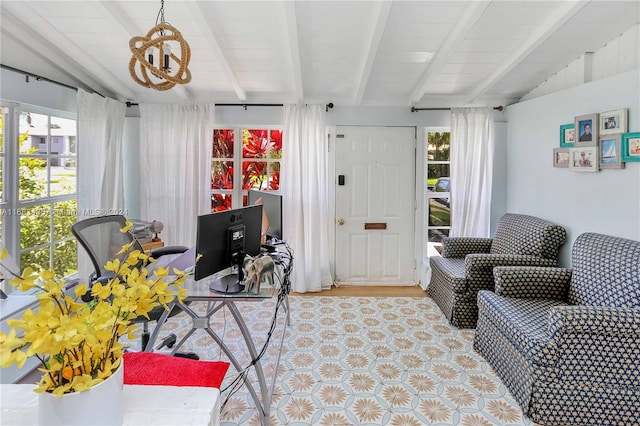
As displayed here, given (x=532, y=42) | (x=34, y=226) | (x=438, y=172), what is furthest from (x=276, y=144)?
(x=532, y=42)

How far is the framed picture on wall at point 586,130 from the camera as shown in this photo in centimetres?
289

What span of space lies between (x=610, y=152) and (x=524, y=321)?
4.87 feet

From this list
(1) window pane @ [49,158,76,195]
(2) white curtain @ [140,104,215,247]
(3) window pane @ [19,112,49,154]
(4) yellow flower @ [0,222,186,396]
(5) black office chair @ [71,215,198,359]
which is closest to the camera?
(4) yellow flower @ [0,222,186,396]

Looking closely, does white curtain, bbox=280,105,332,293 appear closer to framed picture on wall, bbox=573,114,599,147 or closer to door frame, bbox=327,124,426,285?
door frame, bbox=327,124,426,285

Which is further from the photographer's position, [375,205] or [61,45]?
[375,205]

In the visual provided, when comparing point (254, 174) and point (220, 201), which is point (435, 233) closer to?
point (254, 174)

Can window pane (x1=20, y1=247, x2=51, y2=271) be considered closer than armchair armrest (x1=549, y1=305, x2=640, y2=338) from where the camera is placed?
No

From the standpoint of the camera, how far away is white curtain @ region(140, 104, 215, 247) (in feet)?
13.4

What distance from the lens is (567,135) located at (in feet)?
10.6

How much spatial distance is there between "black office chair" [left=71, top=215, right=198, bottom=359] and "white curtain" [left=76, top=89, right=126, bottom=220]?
0.97 metres

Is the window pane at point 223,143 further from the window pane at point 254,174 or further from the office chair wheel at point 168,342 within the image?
the office chair wheel at point 168,342

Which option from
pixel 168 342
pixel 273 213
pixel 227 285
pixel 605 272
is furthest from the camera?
pixel 273 213

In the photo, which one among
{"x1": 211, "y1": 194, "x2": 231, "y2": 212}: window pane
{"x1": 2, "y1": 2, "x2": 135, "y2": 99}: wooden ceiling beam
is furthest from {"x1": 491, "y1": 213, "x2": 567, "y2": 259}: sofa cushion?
{"x1": 2, "y1": 2, "x2": 135, "y2": 99}: wooden ceiling beam

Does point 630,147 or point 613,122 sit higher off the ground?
point 613,122
